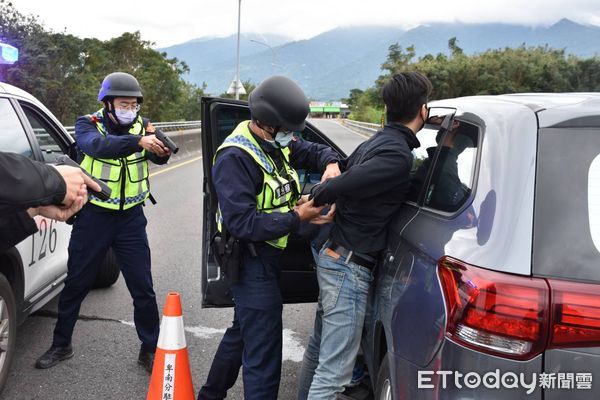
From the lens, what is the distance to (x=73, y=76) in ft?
73.8

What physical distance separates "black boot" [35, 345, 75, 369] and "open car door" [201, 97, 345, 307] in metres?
1.09

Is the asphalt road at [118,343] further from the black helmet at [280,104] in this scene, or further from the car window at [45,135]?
the black helmet at [280,104]

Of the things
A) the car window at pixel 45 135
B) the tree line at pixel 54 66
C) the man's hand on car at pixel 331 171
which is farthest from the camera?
the tree line at pixel 54 66

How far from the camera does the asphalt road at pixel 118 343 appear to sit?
11.1ft

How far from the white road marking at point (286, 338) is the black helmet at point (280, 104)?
1985mm

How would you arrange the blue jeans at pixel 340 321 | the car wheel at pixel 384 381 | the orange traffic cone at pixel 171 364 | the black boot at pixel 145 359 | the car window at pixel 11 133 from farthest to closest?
the black boot at pixel 145 359, the car window at pixel 11 133, the orange traffic cone at pixel 171 364, the blue jeans at pixel 340 321, the car wheel at pixel 384 381

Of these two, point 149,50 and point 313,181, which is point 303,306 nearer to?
point 313,181

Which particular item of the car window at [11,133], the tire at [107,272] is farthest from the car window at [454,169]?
the tire at [107,272]

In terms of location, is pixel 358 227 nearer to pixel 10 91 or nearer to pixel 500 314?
pixel 500 314

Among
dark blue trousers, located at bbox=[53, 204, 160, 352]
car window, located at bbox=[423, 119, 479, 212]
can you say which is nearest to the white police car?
dark blue trousers, located at bbox=[53, 204, 160, 352]

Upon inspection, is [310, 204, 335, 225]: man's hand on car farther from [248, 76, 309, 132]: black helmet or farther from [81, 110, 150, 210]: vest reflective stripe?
[81, 110, 150, 210]: vest reflective stripe

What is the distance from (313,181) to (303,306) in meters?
1.81

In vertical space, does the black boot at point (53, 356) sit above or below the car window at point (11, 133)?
below

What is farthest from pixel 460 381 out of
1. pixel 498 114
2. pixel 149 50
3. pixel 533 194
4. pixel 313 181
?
pixel 149 50
